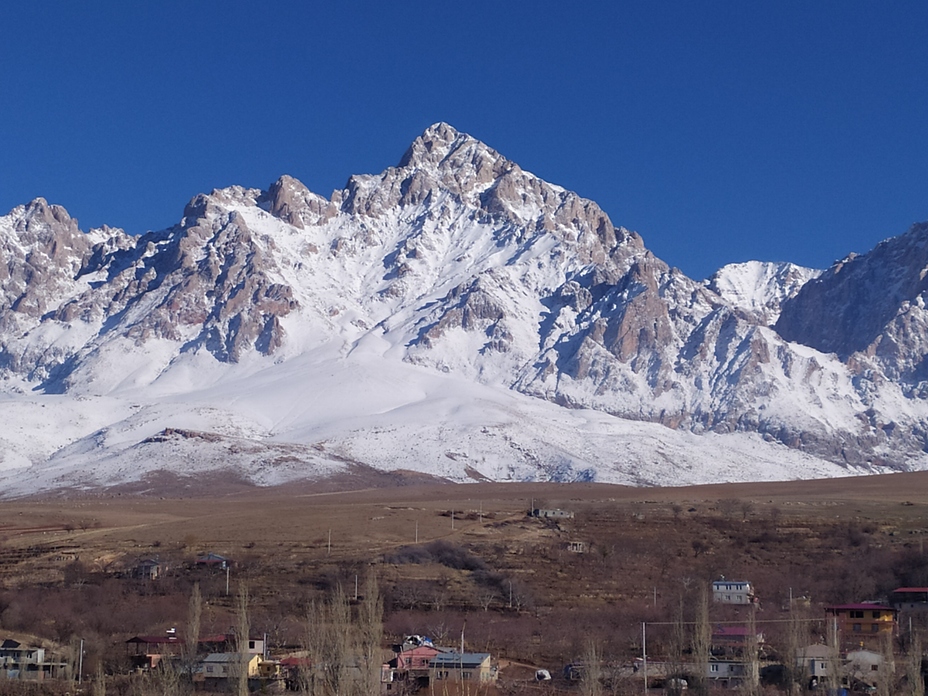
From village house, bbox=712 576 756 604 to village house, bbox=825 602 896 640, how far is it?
30.2 ft

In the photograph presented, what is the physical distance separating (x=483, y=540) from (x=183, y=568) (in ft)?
77.3

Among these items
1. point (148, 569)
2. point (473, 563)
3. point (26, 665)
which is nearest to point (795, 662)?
point (26, 665)

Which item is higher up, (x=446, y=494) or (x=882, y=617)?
(x=446, y=494)

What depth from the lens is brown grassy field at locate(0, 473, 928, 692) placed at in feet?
242

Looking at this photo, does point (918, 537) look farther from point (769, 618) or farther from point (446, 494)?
point (446, 494)

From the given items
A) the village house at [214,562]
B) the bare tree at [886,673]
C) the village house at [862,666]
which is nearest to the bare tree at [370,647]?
the bare tree at [886,673]

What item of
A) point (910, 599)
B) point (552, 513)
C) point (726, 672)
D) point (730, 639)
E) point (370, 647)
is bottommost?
point (726, 672)

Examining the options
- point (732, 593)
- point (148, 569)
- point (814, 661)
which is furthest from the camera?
point (148, 569)

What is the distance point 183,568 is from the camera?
303 ft

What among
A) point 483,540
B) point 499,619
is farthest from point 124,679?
point 483,540

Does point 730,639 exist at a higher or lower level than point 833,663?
higher

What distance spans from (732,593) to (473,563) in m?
18.4

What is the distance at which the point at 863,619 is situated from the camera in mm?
73000

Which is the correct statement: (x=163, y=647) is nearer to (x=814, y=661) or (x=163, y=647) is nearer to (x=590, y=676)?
(x=590, y=676)
